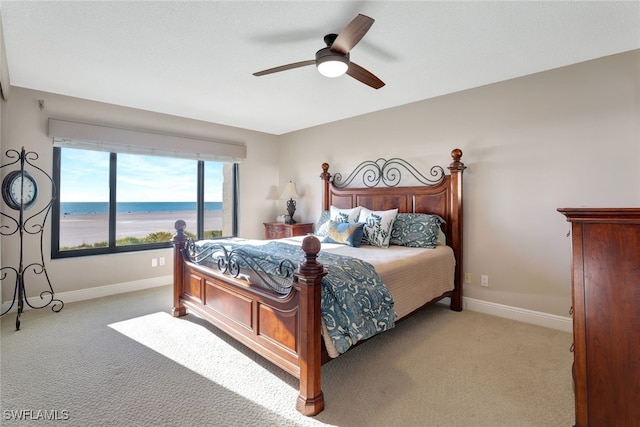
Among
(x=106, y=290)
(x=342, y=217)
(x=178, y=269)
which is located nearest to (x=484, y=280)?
(x=342, y=217)

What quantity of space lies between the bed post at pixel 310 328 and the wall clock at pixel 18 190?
3.16 metres

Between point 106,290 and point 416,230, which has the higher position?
point 416,230

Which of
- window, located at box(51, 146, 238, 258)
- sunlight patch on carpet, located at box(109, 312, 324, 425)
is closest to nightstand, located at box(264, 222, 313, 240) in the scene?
window, located at box(51, 146, 238, 258)

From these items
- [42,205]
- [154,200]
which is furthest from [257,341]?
[154,200]

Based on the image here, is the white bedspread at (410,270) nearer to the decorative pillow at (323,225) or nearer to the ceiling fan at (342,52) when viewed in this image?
the decorative pillow at (323,225)

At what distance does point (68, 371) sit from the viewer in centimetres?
213

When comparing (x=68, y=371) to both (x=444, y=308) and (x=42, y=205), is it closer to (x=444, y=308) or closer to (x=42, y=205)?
(x=42, y=205)

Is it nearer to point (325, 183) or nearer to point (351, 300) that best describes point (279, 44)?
point (351, 300)

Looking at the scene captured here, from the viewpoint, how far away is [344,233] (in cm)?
350

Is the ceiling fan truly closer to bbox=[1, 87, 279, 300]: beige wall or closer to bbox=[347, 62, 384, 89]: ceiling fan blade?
bbox=[347, 62, 384, 89]: ceiling fan blade

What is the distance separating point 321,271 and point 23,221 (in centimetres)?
354

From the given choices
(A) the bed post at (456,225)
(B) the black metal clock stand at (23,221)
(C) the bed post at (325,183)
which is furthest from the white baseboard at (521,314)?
(B) the black metal clock stand at (23,221)

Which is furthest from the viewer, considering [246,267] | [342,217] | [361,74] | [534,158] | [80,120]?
[342,217]

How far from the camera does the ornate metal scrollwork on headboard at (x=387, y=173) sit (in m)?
3.70
